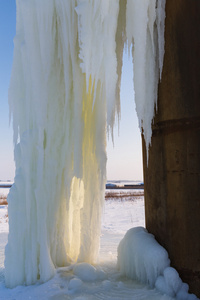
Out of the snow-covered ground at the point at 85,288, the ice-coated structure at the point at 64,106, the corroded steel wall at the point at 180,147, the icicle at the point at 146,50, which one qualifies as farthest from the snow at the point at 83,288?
the icicle at the point at 146,50

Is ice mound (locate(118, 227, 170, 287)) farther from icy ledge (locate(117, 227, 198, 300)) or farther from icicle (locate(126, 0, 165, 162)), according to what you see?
icicle (locate(126, 0, 165, 162))

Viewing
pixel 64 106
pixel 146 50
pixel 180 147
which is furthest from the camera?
pixel 64 106

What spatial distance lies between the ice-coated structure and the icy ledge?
1.52 ft

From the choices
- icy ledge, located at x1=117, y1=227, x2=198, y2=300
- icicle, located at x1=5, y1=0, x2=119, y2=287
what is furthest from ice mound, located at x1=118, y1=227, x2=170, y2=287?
icicle, located at x1=5, y1=0, x2=119, y2=287

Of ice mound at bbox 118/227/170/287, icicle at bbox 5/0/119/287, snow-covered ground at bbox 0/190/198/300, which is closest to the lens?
snow-covered ground at bbox 0/190/198/300

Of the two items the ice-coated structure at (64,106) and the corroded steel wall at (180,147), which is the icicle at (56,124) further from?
the corroded steel wall at (180,147)

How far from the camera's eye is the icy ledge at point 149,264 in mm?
2084

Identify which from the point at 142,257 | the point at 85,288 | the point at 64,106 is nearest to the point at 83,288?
the point at 85,288

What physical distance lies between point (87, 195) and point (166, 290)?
1158mm

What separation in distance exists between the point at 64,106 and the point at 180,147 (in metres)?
1.20

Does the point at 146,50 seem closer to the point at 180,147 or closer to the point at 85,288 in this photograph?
the point at 180,147

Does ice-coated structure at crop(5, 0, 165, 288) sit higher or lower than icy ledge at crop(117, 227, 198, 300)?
higher

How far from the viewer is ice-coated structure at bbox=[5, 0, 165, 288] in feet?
7.80

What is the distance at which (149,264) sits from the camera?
2232 mm
